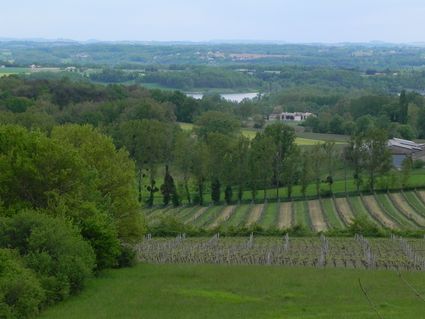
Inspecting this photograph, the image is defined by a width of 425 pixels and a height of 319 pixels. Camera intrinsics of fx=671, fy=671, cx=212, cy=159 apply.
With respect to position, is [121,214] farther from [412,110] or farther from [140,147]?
[412,110]

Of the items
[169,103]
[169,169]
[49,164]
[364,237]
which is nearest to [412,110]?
[169,103]

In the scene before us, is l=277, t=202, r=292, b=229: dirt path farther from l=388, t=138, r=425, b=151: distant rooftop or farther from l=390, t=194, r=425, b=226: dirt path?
l=388, t=138, r=425, b=151: distant rooftop

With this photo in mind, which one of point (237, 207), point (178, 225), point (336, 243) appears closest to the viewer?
point (336, 243)

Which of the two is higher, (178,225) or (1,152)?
(1,152)

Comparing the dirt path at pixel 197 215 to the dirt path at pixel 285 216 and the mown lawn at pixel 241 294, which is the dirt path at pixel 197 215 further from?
the mown lawn at pixel 241 294

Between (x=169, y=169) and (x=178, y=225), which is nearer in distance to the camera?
(x=178, y=225)

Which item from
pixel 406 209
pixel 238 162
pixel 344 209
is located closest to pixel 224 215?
pixel 238 162
